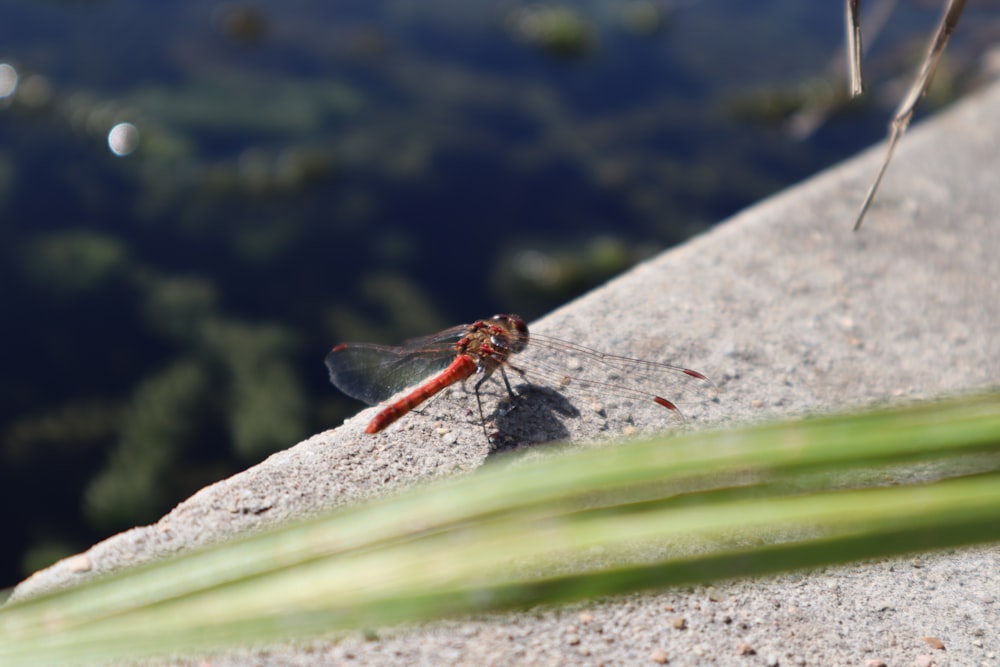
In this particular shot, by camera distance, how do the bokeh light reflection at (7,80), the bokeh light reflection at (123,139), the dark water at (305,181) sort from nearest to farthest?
the dark water at (305,181), the bokeh light reflection at (123,139), the bokeh light reflection at (7,80)

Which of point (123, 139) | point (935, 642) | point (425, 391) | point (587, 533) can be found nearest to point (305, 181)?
point (123, 139)

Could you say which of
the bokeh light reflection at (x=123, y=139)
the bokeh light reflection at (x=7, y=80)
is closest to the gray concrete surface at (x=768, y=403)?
the bokeh light reflection at (x=123, y=139)

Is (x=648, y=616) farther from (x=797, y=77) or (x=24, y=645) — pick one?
(x=797, y=77)

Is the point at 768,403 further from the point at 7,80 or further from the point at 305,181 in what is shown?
the point at 7,80

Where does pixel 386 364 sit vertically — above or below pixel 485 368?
above

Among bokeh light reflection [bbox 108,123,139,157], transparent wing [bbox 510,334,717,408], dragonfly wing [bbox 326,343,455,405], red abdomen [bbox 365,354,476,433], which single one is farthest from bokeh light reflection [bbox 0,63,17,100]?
transparent wing [bbox 510,334,717,408]

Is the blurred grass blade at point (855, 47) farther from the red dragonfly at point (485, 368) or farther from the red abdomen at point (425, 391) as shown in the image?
the red abdomen at point (425, 391)

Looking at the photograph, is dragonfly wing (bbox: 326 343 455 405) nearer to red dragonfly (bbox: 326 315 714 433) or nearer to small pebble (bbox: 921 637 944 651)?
red dragonfly (bbox: 326 315 714 433)

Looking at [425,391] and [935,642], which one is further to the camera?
[425,391]
